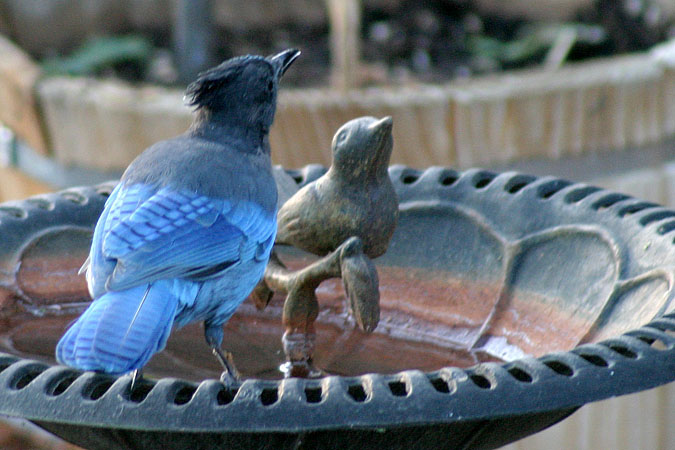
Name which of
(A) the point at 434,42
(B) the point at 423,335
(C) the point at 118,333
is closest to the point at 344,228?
(B) the point at 423,335

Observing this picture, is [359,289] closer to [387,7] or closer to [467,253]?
[467,253]

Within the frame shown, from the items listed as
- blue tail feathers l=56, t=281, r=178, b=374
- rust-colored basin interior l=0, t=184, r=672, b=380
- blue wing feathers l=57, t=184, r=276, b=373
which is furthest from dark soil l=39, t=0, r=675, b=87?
blue tail feathers l=56, t=281, r=178, b=374

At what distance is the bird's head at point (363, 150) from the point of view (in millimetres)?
2080

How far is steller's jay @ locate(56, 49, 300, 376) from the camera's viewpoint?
5.61 ft

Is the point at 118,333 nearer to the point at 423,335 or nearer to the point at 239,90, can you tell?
the point at 239,90

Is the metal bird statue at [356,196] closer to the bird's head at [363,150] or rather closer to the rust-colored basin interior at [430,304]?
the bird's head at [363,150]

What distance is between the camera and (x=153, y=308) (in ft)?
5.84

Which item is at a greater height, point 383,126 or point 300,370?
point 383,126

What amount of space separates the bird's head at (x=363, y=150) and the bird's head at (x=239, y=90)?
0.58 ft

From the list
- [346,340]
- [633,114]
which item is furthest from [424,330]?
[633,114]

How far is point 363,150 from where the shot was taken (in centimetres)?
209

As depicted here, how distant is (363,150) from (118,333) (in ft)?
2.17

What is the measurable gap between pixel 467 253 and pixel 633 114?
2195mm

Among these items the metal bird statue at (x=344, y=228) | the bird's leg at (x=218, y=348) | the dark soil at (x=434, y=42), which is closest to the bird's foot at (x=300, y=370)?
the metal bird statue at (x=344, y=228)
